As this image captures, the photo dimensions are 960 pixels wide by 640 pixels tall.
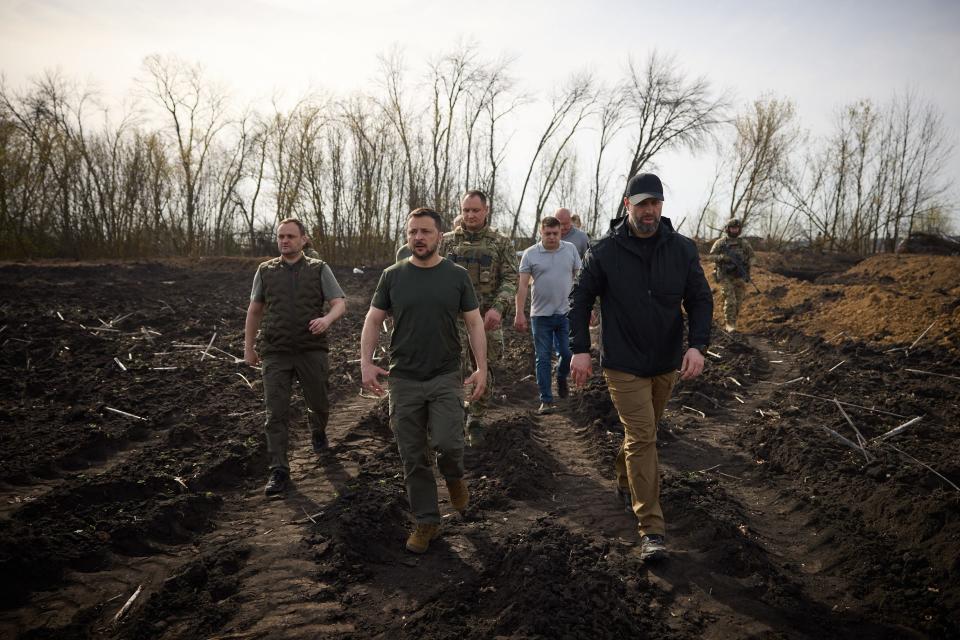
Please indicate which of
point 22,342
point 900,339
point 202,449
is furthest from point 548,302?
point 22,342

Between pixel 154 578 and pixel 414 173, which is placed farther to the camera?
pixel 414 173

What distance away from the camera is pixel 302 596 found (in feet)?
11.4

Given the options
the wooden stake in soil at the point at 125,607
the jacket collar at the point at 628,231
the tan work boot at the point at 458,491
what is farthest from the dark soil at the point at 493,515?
the jacket collar at the point at 628,231

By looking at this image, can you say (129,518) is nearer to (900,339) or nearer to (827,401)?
(827,401)

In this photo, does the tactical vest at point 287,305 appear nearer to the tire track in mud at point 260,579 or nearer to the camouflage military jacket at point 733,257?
the tire track in mud at point 260,579

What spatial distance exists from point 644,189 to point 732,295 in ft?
32.6

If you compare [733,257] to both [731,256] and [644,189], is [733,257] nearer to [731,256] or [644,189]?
[731,256]

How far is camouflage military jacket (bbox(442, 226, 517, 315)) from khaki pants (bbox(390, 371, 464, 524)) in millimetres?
2007

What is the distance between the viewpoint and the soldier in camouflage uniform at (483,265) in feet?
18.9

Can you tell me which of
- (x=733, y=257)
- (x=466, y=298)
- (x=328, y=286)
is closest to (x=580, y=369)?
(x=466, y=298)

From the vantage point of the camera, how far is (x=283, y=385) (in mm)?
5230

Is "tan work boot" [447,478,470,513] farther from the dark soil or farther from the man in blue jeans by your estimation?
the man in blue jeans

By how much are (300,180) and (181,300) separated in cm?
1211

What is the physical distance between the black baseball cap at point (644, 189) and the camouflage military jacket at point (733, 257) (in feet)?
29.2
